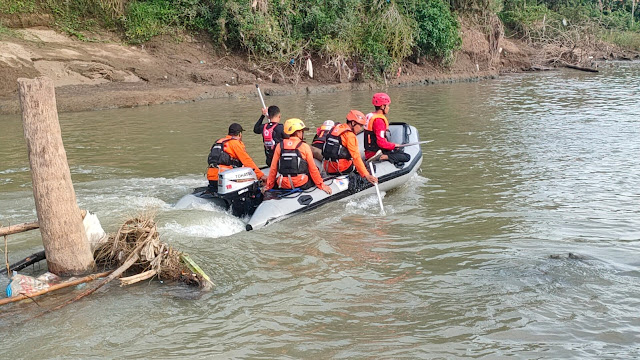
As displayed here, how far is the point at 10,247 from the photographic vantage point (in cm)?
696

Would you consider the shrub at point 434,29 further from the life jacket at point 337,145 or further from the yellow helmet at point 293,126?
the yellow helmet at point 293,126

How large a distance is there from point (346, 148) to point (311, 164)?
2.87ft

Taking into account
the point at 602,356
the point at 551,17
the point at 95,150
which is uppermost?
the point at 551,17

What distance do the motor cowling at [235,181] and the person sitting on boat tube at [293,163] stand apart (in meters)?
0.33

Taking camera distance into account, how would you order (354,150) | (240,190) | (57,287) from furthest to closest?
(354,150)
(240,190)
(57,287)

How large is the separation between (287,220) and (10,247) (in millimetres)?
3163

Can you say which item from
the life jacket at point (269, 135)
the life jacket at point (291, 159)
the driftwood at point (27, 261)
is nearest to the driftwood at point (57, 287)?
the driftwood at point (27, 261)

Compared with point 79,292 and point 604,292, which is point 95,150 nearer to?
point 79,292

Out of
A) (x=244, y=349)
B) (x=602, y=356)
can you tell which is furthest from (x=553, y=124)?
(x=244, y=349)

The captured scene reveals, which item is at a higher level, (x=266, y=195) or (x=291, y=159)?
(x=291, y=159)

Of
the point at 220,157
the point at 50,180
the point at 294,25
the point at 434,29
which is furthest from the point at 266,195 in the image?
the point at 434,29

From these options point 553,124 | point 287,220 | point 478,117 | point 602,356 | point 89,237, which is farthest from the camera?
point 478,117

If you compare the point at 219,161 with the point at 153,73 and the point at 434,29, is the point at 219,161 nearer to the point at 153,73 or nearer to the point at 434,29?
the point at 153,73

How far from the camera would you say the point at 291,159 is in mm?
7953
